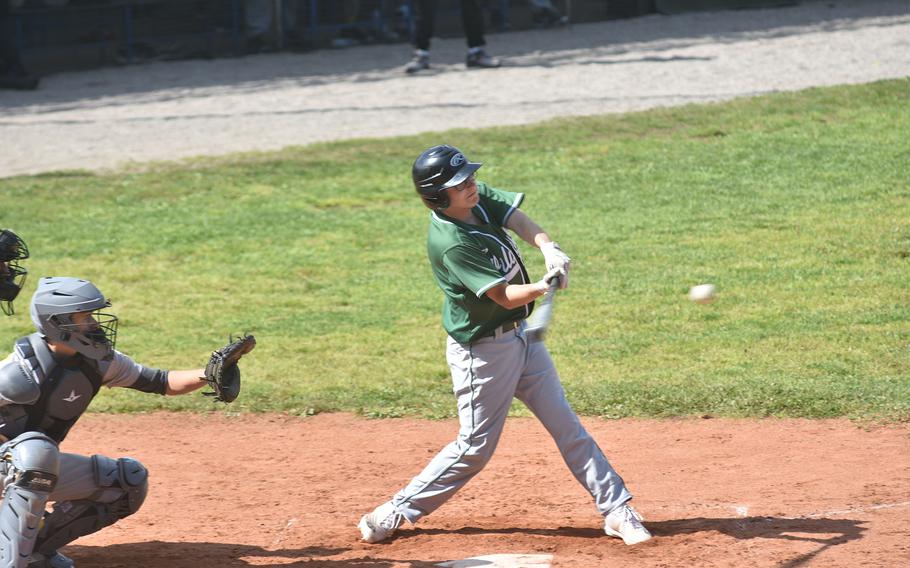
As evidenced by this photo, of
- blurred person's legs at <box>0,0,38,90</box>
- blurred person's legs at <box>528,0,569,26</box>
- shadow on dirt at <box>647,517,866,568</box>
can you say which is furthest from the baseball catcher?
blurred person's legs at <box>528,0,569,26</box>

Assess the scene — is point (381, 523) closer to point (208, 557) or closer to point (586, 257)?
point (208, 557)

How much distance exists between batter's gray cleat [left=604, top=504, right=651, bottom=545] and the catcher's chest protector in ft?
8.12

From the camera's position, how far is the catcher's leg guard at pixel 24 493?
4.88 m

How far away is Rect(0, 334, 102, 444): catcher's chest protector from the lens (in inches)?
202

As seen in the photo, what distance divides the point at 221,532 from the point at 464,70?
12.7 meters

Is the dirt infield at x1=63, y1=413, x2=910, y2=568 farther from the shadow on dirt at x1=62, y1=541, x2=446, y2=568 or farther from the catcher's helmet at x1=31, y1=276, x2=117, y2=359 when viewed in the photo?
the catcher's helmet at x1=31, y1=276, x2=117, y2=359

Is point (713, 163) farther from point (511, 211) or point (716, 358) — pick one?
point (511, 211)

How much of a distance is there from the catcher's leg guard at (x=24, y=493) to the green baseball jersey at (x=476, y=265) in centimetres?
185

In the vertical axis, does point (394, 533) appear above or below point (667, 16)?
below

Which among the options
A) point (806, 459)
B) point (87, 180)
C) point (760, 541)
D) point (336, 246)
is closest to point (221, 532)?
point (760, 541)

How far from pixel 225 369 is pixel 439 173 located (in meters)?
1.32

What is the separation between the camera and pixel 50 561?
5.46 meters

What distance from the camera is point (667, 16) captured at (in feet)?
69.3

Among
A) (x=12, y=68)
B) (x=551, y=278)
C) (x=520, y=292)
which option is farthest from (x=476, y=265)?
(x=12, y=68)
